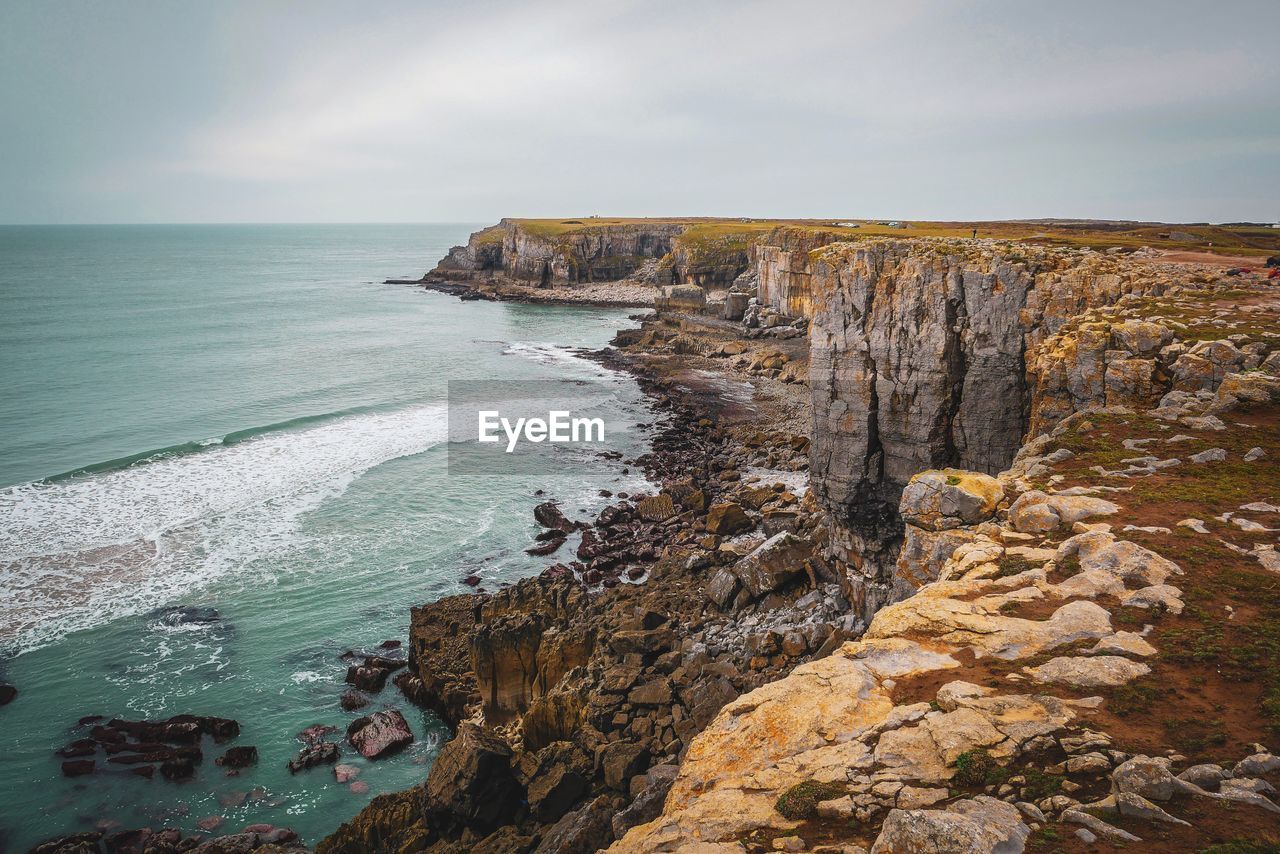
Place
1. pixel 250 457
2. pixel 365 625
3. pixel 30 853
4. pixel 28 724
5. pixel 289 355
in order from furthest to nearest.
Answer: pixel 289 355 → pixel 250 457 → pixel 365 625 → pixel 28 724 → pixel 30 853

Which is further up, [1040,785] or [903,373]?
[903,373]

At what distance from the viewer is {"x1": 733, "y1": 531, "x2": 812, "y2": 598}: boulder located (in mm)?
27812

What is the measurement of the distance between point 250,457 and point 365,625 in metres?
24.2

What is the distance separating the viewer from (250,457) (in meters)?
48.3

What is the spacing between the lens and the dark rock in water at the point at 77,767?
22188mm

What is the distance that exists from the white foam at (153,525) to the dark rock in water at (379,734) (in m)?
14.0

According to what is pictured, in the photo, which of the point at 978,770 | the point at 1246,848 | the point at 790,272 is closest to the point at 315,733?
the point at 978,770

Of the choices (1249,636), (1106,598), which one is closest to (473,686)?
(1106,598)

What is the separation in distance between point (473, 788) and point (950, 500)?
45.0 ft

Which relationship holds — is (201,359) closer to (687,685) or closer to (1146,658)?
(687,685)

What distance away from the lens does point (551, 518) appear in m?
39.8

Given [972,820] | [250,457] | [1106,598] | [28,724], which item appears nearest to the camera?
[972,820]

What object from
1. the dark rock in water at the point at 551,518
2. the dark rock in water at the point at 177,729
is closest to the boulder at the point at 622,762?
the dark rock in water at the point at 177,729

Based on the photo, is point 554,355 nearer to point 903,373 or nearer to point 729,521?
point 729,521
